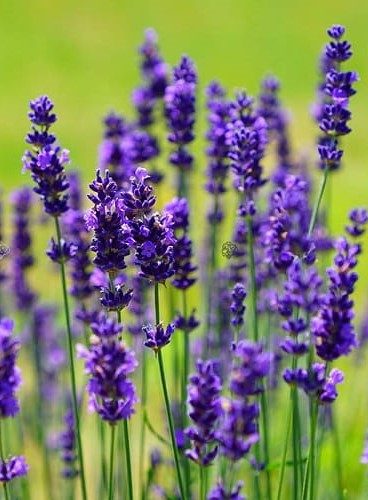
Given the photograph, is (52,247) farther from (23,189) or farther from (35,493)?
(35,493)

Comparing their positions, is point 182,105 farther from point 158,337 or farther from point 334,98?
point 158,337

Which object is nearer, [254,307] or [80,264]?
[254,307]

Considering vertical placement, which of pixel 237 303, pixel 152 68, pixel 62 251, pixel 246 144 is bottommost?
pixel 237 303

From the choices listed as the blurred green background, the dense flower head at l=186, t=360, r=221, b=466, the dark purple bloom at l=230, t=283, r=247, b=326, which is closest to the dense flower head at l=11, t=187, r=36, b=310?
the dark purple bloom at l=230, t=283, r=247, b=326

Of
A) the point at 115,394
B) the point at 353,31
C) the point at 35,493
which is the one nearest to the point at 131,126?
the point at 115,394

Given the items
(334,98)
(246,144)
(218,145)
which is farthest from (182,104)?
(334,98)

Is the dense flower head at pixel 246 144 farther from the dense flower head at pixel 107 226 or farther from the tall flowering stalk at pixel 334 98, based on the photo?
the dense flower head at pixel 107 226
